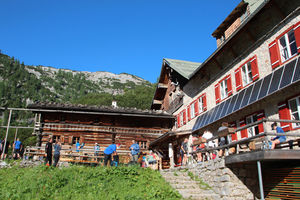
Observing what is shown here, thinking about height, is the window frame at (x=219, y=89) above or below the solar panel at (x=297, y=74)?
above

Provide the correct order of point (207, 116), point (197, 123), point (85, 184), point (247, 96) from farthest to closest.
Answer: point (197, 123)
point (207, 116)
point (247, 96)
point (85, 184)

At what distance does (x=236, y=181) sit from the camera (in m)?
10.0

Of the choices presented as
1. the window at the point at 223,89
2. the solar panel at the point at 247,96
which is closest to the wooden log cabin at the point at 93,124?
the window at the point at 223,89

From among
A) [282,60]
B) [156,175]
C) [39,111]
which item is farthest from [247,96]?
[39,111]

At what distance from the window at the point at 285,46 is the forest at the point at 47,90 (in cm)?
6662

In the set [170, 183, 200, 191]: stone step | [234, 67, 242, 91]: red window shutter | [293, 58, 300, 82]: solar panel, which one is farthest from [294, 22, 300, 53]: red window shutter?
[170, 183, 200, 191]: stone step

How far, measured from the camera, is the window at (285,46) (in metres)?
11.4

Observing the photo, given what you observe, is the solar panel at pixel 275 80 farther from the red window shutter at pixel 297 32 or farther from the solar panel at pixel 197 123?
the solar panel at pixel 197 123

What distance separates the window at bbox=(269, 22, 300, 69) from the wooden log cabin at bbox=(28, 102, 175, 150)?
1441 centimetres

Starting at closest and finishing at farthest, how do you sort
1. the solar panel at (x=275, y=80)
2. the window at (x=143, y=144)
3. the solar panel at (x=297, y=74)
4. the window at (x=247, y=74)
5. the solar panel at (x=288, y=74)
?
1. the solar panel at (x=297, y=74)
2. the solar panel at (x=288, y=74)
3. the solar panel at (x=275, y=80)
4. the window at (x=247, y=74)
5. the window at (x=143, y=144)

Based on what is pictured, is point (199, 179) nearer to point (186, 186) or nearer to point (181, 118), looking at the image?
point (186, 186)

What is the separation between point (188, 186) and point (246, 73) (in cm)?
799

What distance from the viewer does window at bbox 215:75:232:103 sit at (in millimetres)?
17009

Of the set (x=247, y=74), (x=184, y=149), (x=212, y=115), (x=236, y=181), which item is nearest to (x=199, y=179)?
(x=236, y=181)
